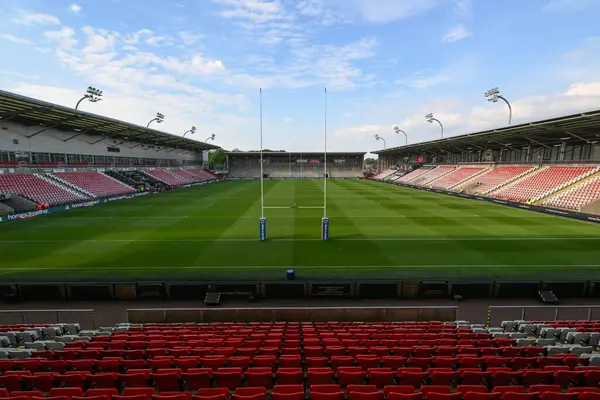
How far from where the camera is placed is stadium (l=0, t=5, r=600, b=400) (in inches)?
218

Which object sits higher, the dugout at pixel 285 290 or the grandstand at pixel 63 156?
the grandstand at pixel 63 156

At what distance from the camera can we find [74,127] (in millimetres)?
45844

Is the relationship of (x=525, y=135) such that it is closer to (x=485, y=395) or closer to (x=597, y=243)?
(x=597, y=243)

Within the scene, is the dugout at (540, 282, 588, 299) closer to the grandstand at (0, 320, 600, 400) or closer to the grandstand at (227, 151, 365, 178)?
the grandstand at (0, 320, 600, 400)

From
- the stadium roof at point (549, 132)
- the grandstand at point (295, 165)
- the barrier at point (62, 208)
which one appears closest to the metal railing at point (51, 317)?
the barrier at point (62, 208)

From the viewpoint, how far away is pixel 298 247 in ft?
67.2

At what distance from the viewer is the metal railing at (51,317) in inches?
419

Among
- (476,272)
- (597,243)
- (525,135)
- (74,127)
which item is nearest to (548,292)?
(476,272)

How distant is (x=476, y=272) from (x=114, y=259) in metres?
20.7

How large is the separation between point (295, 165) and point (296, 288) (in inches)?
3902

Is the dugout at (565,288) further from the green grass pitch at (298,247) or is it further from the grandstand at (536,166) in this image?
the grandstand at (536,166)

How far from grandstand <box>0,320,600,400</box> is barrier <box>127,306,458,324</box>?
6.46 ft

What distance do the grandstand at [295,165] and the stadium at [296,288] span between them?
63546mm

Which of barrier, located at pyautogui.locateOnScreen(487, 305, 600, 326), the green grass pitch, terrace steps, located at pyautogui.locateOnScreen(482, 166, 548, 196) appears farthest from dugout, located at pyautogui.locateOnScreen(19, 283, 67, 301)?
terrace steps, located at pyautogui.locateOnScreen(482, 166, 548, 196)
